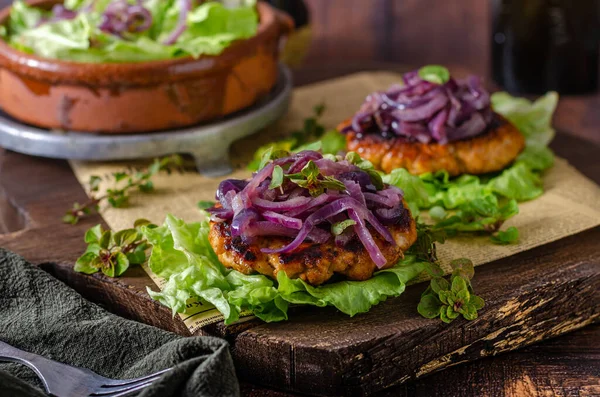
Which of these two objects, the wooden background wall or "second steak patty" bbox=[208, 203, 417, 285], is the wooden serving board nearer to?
"second steak patty" bbox=[208, 203, 417, 285]

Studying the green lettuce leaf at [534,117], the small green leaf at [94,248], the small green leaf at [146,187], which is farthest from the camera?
the green lettuce leaf at [534,117]

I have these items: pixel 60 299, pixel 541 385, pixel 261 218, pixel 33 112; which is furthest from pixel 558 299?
pixel 33 112

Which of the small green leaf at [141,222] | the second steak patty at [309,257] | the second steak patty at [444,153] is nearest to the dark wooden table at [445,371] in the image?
the small green leaf at [141,222]

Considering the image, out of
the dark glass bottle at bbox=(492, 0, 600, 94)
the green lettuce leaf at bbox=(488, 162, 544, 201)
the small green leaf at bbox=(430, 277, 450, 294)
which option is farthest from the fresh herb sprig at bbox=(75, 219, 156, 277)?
the dark glass bottle at bbox=(492, 0, 600, 94)

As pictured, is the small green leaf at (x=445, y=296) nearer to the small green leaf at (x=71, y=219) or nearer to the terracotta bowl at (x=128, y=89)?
the small green leaf at (x=71, y=219)

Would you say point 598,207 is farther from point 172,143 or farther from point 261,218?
point 172,143
